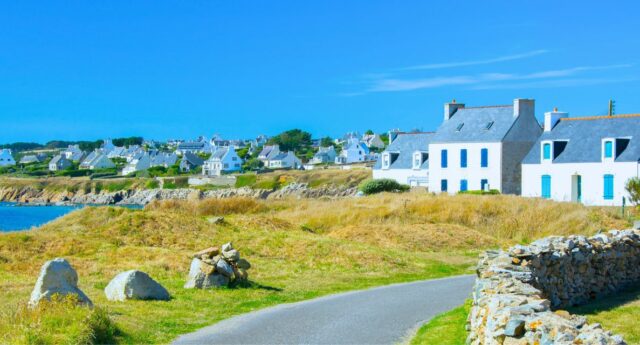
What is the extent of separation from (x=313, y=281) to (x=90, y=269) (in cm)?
607

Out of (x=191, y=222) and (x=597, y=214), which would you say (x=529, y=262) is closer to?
(x=191, y=222)

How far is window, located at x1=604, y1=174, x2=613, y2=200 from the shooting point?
44.8 m

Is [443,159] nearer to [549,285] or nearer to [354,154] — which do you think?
[549,285]

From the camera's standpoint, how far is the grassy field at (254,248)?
13211 millimetres

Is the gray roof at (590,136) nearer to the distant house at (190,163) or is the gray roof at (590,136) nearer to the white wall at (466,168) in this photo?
the white wall at (466,168)

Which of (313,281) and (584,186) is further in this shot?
(584,186)

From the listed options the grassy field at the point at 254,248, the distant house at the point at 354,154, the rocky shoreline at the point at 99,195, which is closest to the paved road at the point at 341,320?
the grassy field at the point at 254,248

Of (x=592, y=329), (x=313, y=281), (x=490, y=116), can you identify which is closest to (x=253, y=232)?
(x=313, y=281)

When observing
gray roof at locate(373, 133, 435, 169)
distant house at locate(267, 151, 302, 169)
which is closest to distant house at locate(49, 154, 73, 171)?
distant house at locate(267, 151, 302, 169)

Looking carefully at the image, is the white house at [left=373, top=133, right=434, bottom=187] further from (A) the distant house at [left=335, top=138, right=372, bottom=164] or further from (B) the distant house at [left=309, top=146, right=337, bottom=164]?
(B) the distant house at [left=309, top=146, right=337, bottom=164]

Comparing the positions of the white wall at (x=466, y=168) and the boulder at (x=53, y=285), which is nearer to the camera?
the boulder at (x=53, y=285)

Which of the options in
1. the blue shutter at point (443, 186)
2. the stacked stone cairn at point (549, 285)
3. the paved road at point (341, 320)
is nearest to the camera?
the stacked stone cairn at point (549, 285)

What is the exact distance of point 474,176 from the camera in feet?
178

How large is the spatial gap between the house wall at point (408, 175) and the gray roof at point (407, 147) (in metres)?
0.42
